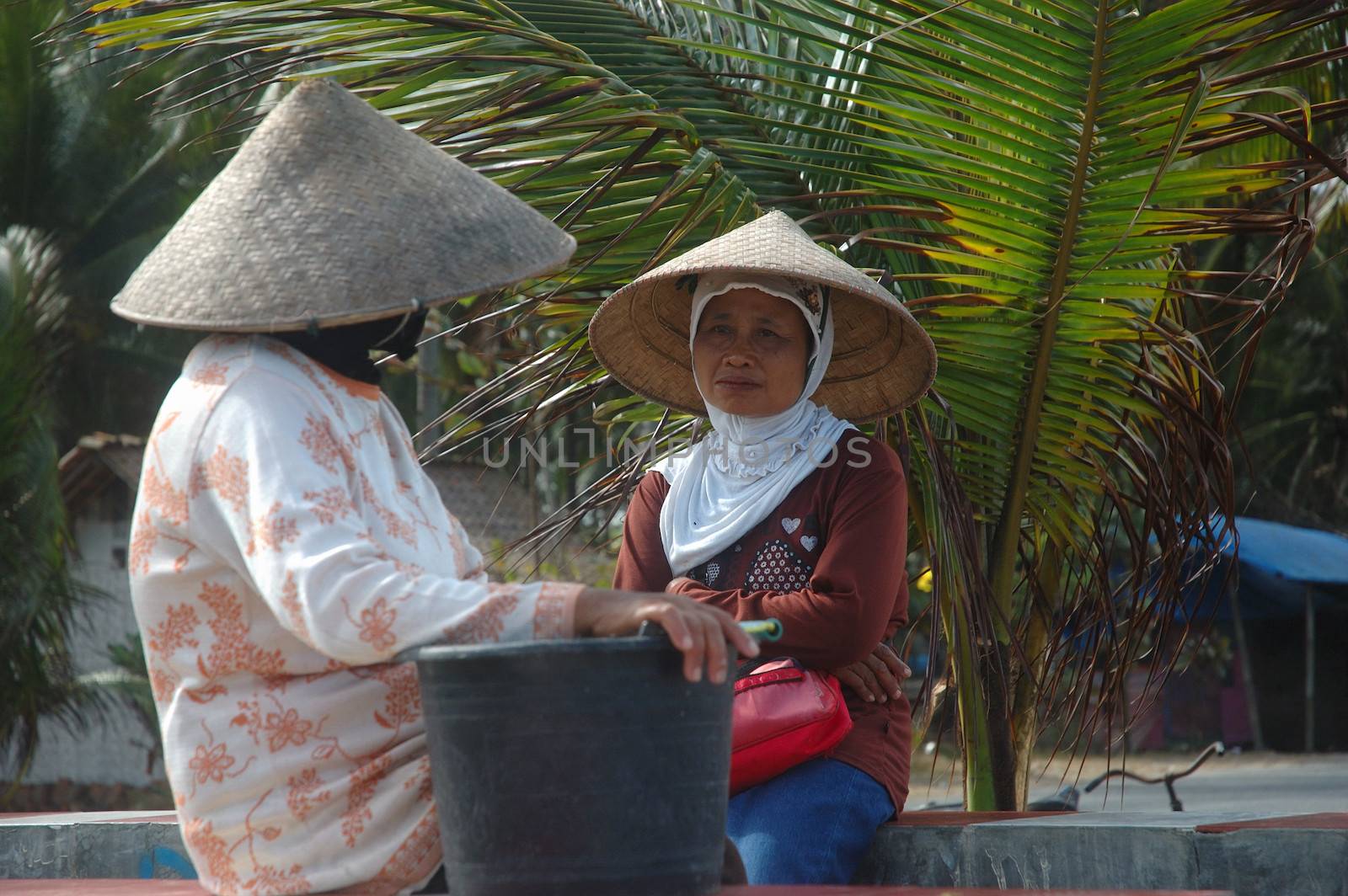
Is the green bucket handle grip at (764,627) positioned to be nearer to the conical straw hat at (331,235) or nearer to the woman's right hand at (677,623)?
the woman's right hand at (677,623)

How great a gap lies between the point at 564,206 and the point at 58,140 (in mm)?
11692

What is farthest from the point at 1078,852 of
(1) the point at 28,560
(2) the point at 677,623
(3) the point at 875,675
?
(1) the point at 28,560

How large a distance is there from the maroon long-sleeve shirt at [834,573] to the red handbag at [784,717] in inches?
1.7

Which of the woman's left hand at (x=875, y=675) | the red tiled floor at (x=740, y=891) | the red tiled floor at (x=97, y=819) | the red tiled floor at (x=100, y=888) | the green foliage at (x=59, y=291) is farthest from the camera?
the green foliage at (x=59, y=291)

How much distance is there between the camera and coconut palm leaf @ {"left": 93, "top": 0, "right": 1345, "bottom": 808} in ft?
10.5

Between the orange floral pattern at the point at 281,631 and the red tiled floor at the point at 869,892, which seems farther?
the red tiled floor at the point at 869,892

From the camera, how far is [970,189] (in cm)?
382

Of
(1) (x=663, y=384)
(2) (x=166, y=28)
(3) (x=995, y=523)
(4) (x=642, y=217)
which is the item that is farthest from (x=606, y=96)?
(3) (x=995, y=523)

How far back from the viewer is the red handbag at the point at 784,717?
2.72m

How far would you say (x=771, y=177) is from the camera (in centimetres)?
381

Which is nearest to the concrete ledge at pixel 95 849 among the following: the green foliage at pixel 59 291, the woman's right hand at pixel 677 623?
the woman's right hand at pixel 677 623

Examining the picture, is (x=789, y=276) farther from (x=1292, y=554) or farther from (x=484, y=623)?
(x=1292, y=554)

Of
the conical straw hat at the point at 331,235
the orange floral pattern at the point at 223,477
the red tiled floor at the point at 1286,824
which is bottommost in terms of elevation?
the red tiled floor at the point at 1286,824

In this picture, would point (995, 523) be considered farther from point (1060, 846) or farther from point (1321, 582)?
point (1321, 582)
